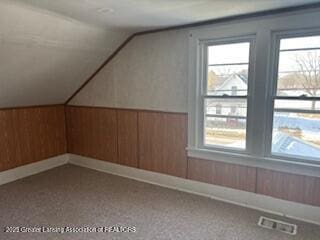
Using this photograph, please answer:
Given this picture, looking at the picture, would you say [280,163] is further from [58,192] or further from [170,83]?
[58,192]

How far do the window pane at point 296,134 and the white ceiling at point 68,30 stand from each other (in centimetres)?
109

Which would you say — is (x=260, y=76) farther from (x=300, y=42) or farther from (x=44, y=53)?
(x=44, y=53)

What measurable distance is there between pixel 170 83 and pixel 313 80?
5.15ft

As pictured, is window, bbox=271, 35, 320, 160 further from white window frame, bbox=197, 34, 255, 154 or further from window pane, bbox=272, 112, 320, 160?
white window frame, bbox=197, 34, 255, 154

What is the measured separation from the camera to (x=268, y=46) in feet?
8.50

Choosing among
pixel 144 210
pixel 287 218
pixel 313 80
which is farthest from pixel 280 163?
pixel 144 210

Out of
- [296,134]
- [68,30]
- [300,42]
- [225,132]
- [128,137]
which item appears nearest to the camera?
[300,42]

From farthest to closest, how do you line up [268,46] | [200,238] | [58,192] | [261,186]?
[58,192], [261,186], [268,46], [200,238]

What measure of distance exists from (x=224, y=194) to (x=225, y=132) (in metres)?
0.75

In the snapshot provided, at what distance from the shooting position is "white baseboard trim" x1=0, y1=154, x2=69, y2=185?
3.62 metres

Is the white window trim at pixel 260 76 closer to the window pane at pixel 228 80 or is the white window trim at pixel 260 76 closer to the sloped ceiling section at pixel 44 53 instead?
the window pane at pixel 228 80

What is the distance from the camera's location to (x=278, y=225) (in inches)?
100.0

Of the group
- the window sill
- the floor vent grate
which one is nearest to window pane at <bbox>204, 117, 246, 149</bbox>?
the window sill

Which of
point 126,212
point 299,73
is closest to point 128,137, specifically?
point 126,212
